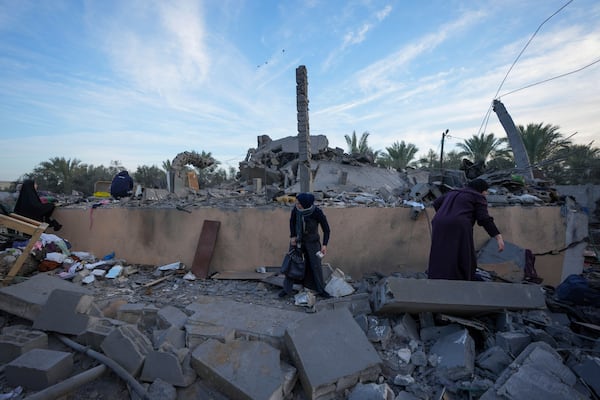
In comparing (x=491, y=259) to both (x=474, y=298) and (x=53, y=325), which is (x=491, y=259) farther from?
(x=53, y=325)

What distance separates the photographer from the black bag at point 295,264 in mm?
4184

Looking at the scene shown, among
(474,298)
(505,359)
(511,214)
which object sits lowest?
(505,359)

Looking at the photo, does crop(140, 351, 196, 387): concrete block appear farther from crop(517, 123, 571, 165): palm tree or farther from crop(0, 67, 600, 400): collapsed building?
crop(517, 123, 571, 165): palm tree

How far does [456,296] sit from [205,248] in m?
3.96

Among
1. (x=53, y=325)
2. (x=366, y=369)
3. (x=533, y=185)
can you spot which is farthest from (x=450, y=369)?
(x=533, y=185)

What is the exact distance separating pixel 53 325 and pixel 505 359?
4070 mm

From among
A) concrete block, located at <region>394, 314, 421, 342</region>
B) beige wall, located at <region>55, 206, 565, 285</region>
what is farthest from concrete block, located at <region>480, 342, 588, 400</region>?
beige wall, located at <region>55, 206, 565, 285</region>

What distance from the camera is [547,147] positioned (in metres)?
14.4

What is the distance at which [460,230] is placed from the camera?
3.29m

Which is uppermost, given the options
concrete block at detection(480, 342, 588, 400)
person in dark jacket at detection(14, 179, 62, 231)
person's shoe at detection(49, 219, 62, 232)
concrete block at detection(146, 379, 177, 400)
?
person in dark jacket at detection(14, 179, 62, 231)

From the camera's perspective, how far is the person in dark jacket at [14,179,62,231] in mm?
5949

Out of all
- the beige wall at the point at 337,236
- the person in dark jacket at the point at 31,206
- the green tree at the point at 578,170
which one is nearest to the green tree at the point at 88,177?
the person in dark jacket at the point at 31,206

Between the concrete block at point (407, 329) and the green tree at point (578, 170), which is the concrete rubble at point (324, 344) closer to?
the concrete block at point (407, 329)

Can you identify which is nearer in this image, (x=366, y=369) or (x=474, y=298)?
(x=366, y=369)
